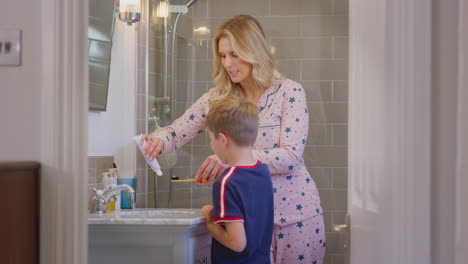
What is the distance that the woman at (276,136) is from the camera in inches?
106

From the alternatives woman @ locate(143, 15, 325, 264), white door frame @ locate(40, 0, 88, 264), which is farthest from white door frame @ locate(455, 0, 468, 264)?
woman @ locate(143, 15, 325, 264)

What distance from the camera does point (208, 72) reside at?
13.7ft

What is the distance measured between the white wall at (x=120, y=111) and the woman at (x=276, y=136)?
1.57 ft

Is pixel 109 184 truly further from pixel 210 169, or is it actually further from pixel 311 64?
pixel 311 64

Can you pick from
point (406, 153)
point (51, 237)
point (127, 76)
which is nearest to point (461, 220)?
point (406, 153)

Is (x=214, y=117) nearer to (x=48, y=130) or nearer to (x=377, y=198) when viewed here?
(x=48, y=130)

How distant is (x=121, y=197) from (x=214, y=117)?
0.79 m

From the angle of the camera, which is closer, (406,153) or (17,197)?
(406,153)

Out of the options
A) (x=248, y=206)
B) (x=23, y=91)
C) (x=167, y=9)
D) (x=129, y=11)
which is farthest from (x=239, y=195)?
(x=167, y=9)

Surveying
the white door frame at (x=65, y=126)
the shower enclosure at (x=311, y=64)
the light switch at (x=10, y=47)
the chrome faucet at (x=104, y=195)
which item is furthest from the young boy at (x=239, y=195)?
the shower enclosure at (x=311, y=64)

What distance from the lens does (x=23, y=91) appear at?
1.87m

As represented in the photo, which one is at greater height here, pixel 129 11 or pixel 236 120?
pixel 129 11

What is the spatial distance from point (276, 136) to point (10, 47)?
1197 mm

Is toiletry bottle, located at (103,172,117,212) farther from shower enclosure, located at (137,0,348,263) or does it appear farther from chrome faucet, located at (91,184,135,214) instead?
shower enclosure, located at (137,0,348,263)
